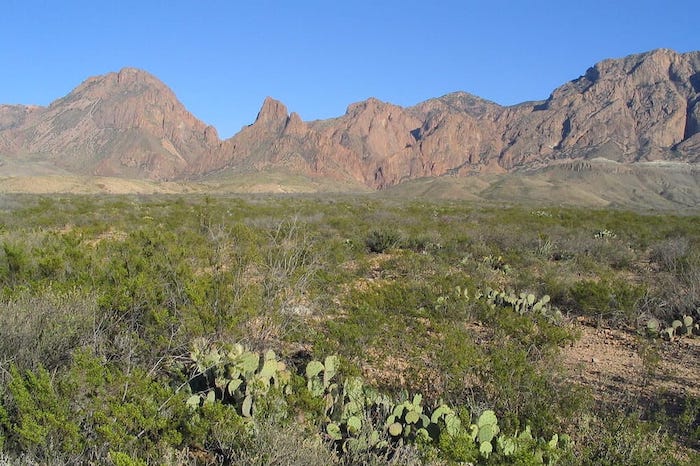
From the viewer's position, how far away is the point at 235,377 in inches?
164

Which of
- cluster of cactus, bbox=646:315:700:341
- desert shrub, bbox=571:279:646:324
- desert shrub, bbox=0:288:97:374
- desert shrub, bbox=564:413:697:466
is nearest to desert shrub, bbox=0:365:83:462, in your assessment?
desert shrub, bbox=0:288:97:374

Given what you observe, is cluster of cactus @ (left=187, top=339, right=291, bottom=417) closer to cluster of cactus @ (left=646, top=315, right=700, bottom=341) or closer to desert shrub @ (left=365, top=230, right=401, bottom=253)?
cluster of cactus @ (left=646, top=315, right=700, bottom=341)

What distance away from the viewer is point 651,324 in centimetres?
705

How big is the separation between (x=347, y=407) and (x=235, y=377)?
999mm

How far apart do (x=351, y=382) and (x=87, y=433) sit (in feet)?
6.80

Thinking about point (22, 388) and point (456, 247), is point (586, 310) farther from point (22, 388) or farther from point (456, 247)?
point (22, 388)

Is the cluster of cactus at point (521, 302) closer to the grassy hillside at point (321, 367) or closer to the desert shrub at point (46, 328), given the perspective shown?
the grassy hillside at point (321, 367)

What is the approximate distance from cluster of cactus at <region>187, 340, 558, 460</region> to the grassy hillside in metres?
0.02

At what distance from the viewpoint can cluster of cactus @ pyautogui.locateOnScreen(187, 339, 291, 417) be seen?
3990 millimetres

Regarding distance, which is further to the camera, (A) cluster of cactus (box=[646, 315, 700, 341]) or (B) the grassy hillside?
(A) cluster of cactus (box=[646, 315, 700, 341])

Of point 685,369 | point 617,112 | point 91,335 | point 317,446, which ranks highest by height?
point 617,112

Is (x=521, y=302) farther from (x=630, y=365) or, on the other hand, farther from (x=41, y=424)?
(x=41, y=424)

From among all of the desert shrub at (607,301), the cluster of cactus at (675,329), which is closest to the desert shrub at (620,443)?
the cluster of cactus at (675,329)

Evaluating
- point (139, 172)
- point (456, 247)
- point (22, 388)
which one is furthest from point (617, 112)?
point (22, 388)
